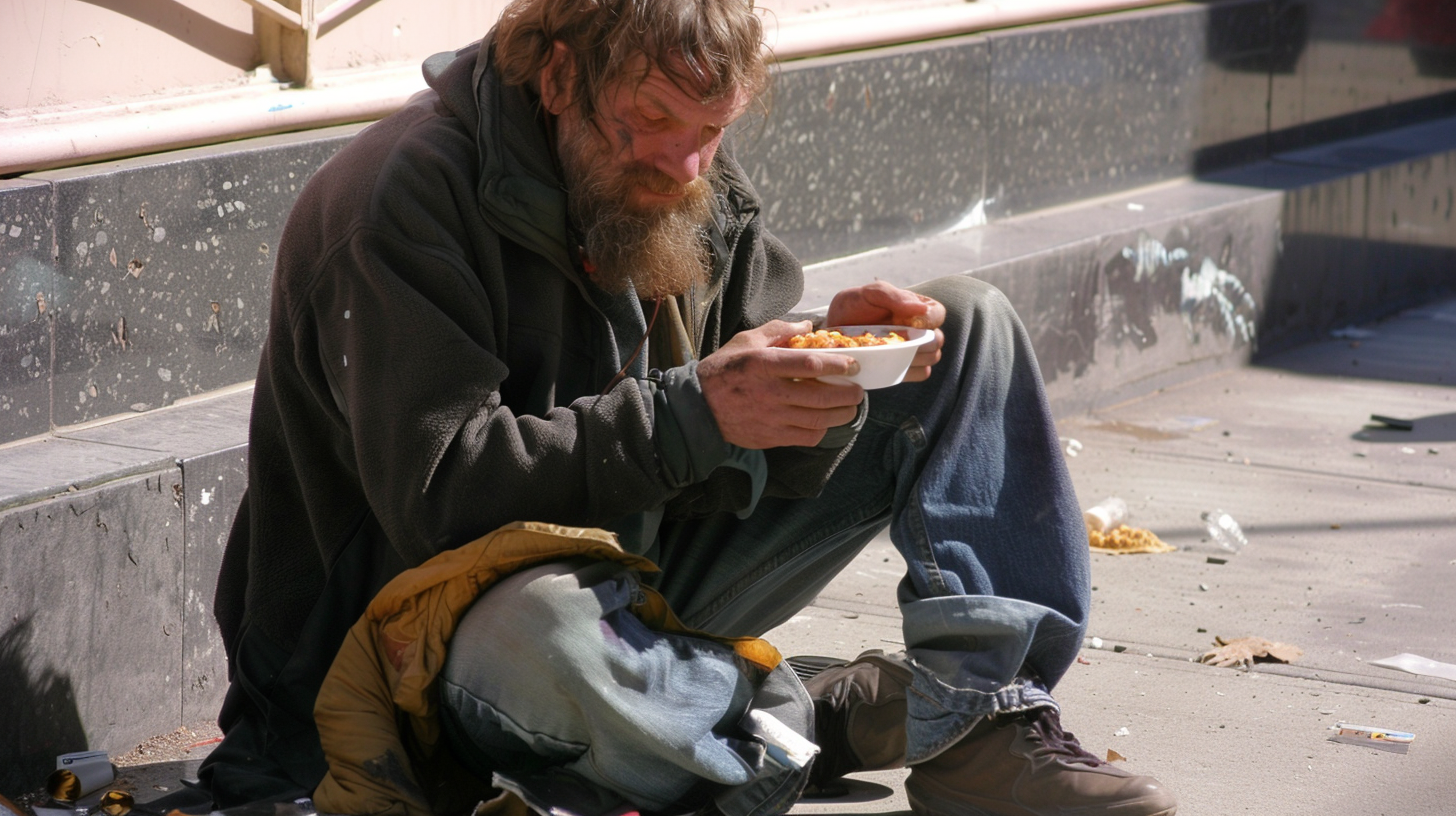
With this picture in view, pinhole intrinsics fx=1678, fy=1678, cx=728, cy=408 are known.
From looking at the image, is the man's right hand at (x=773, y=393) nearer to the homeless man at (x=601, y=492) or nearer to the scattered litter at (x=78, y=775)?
the homeless man at (x=601, y=492)

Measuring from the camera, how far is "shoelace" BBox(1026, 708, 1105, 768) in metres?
2.47

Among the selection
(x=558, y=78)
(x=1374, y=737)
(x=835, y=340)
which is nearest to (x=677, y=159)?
(x=558, y=78)

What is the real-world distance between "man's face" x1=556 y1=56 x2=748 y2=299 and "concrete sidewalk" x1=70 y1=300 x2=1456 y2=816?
0.92 metres

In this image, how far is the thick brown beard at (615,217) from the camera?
7.82 feet

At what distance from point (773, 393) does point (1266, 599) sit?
6.45ft

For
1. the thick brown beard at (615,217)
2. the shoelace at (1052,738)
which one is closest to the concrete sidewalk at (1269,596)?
the shoelace at (1052,738)

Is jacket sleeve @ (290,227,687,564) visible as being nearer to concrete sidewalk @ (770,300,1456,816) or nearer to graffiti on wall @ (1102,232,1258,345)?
concrete sidewalk @ (770,300,1456,816)

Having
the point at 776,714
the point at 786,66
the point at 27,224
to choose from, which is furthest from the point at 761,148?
the point at 776,714

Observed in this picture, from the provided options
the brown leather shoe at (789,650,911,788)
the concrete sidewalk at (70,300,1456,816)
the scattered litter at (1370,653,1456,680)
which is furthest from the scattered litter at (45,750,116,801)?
the scattered litter at (1370,653,1456,680)

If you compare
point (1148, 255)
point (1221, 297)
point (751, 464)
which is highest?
point (751, 464)

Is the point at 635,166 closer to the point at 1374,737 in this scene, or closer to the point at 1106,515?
the point at 1374,737

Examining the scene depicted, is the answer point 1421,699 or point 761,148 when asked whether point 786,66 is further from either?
point 1421,699

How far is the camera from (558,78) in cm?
241

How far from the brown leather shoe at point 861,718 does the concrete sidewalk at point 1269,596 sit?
2.9 inches
